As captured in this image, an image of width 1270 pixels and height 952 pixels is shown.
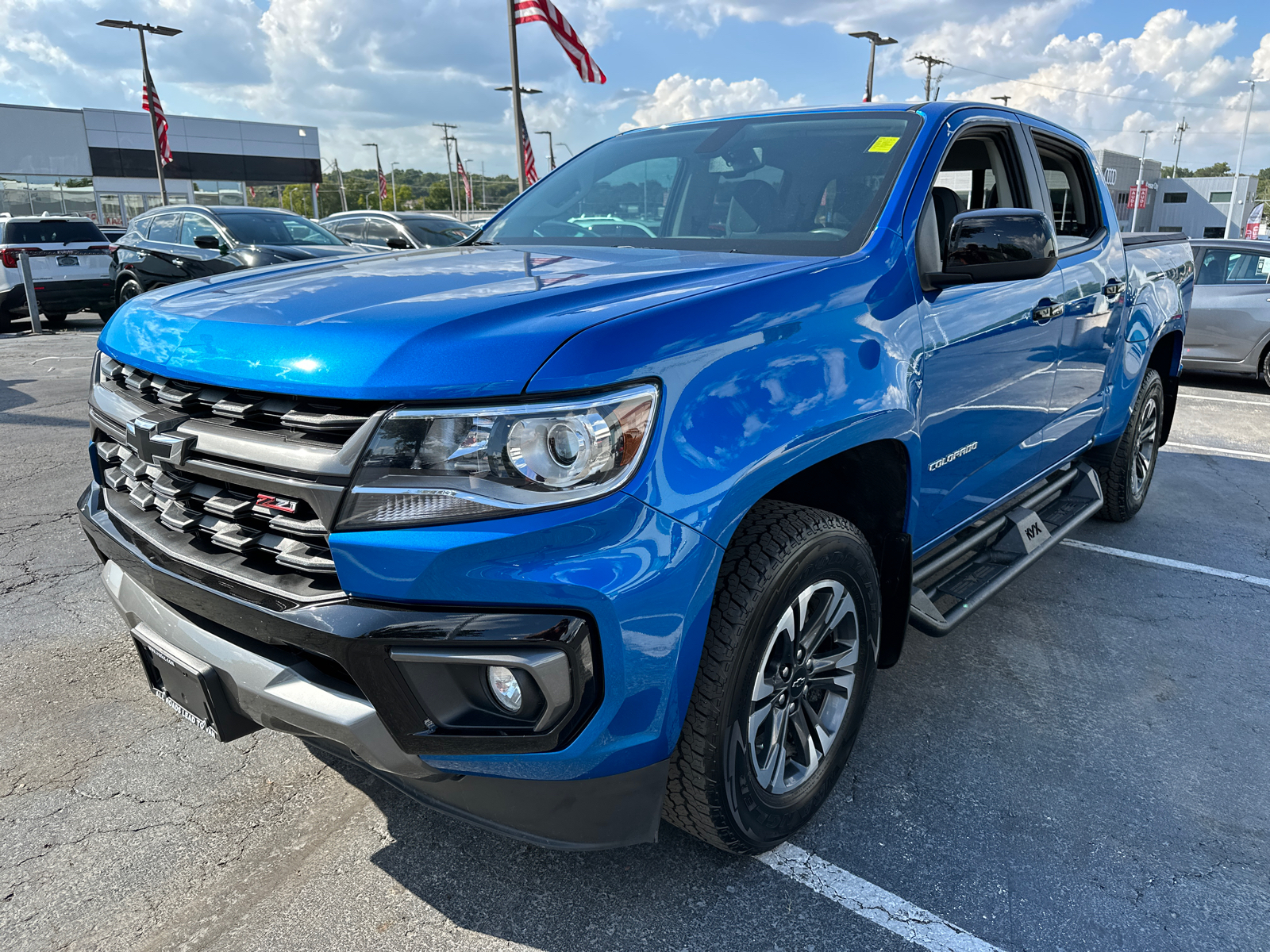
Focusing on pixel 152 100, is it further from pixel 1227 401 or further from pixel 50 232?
pixel 1227 401

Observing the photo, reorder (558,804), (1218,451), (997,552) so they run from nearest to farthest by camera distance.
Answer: (558,804), (997,552), (1218,451)

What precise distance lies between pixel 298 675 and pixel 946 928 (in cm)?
155

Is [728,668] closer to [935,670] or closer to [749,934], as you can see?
[749,934]

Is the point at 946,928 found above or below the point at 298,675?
below

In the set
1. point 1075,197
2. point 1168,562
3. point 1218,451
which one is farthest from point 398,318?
point 1218,451

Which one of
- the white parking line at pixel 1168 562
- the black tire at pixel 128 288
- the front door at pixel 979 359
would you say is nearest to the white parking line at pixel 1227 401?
the white parking line at pixel 1168 562

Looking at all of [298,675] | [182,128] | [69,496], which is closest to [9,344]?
[69,496]

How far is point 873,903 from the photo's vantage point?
215cm

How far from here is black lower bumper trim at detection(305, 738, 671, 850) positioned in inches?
70.1

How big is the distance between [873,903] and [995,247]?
5.80 ft

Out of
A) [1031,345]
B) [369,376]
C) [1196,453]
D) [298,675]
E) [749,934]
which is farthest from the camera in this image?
[1196,453]

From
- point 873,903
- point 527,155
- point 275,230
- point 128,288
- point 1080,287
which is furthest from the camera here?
point 527,155

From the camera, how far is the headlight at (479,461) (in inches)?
65.1

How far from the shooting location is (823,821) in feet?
8.07
